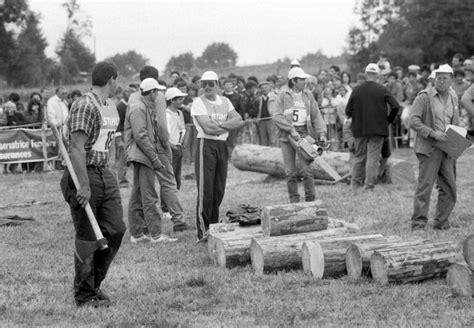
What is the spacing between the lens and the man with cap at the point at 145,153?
10.2 m

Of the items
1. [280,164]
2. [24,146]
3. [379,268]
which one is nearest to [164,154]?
[379,268]

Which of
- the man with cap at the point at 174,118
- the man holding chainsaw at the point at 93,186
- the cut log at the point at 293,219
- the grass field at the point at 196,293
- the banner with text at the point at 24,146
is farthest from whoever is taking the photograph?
the banner with text at the point at 24,146

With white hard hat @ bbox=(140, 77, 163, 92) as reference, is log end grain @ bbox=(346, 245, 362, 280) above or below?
below

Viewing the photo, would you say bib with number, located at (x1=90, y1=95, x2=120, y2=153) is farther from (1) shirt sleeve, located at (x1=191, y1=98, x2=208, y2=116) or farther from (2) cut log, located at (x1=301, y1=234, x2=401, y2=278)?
(1) shirt sleeve, located at (x1=191, y1=98, x2=208, y2=116)

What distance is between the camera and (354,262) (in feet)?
25.4

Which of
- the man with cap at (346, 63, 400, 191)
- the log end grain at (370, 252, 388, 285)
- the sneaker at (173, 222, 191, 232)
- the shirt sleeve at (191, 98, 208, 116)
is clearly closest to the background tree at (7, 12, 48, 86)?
the man with cap at (346, 63, 400, 191)

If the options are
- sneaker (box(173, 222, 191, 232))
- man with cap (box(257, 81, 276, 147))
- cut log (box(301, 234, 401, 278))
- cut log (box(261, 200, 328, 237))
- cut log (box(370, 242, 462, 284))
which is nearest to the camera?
cut log (box(370, 242, 462, 284))

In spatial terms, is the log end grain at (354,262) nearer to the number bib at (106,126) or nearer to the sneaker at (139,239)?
the number bib at (106,126)

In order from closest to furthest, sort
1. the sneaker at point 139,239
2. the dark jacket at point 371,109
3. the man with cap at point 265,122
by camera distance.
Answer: the sneaker at point 139,239 → the dark jacket at point 371,109 → the man with cap at point 265,122

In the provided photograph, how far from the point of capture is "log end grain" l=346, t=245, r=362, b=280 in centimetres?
767

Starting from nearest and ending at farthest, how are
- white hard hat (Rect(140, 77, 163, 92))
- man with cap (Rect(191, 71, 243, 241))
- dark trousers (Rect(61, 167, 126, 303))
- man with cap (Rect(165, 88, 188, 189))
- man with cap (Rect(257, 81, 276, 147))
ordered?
dark trousers (Rect(61, 167, 126, 303)) < man with cap (Rect(191, 71, 243, 241)) < white hard hat (Rect(140, 77, 163, 92)) < man with cap (Rect(165, 88, 188, 189)) < man with cap (Rect(257, 81, 276, 147))

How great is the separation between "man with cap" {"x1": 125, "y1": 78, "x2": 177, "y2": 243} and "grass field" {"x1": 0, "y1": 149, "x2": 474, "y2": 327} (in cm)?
34

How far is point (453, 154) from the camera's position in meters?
10.1

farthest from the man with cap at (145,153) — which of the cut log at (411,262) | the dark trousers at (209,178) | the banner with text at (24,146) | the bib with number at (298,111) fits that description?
the banner with text at (24,146)
